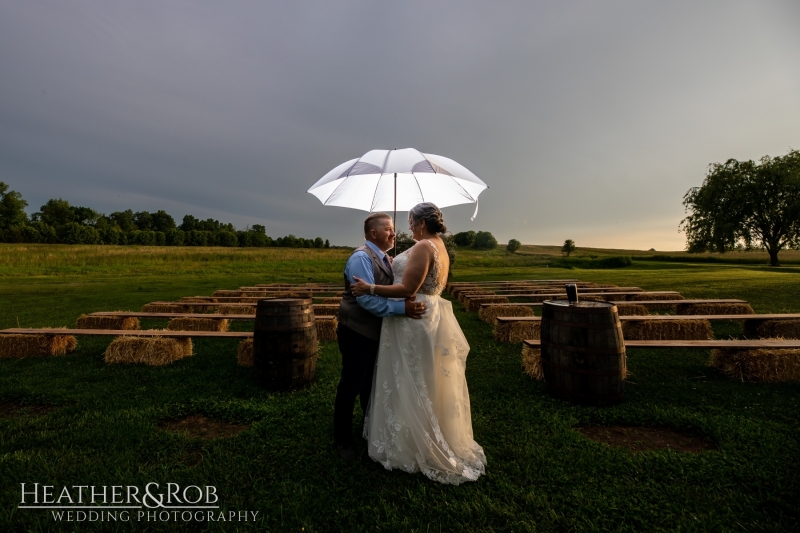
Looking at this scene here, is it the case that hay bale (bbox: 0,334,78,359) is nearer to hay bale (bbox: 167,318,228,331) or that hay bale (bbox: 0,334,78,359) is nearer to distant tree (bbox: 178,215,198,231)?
hay bale (bbox: 167,318,228,331)

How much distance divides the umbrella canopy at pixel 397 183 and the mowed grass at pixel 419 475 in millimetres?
2637

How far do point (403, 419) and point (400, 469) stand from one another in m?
0.42

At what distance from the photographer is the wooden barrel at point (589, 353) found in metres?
4.03

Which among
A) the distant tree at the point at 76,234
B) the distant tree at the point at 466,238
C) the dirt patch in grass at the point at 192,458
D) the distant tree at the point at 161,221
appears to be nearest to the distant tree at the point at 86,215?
the distant tree at the point at 161,221

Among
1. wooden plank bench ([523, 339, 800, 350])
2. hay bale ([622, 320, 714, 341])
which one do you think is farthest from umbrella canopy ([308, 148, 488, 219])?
hay bale ([622, 320, 714, 341])

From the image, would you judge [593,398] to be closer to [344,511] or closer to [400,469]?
[400,469]

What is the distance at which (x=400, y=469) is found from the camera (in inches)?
119

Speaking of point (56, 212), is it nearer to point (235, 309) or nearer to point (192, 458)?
point (235, 309)

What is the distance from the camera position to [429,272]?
3.08 meters

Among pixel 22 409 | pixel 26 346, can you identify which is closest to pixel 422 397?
pixel 22 409

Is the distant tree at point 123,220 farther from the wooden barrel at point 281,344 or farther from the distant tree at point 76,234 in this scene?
the wooden barrel at point 281,344

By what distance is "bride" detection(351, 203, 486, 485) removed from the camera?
2.96 metres

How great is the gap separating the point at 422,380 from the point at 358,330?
0.69 metres

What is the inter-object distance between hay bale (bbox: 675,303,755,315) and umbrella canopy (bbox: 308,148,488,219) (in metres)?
7.57
